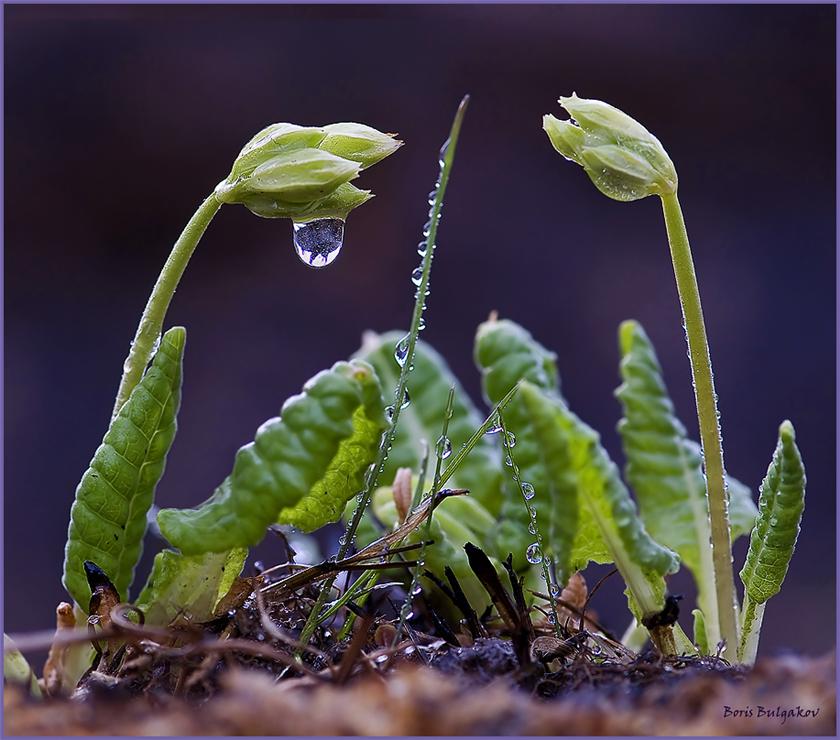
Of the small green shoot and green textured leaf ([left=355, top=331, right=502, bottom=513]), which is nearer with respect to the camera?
the small green shoot

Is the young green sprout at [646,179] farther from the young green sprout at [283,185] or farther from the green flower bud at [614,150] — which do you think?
the young green sprout at [283,185]

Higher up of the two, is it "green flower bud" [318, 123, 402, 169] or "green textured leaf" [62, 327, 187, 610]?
"green flower bud" [318, 123, 402, 169]

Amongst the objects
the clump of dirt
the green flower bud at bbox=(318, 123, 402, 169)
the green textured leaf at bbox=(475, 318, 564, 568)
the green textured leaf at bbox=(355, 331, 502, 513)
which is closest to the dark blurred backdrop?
the green textured leaf at bbox=(355, 331, 502, 513)

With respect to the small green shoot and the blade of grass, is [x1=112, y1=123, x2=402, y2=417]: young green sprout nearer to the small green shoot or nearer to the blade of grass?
the blade of grass

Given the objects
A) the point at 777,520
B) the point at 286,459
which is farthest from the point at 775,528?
the point at 286,459

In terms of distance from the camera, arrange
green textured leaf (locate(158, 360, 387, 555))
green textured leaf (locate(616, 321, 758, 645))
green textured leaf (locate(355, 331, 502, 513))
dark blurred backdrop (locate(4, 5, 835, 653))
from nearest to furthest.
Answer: green textured leaf (locate(158, 360, 387, 555)) < green textured leaf (locate(616, 321, 758, 645)) < green textured leaf (locate(355, 331, 502, 513)) < dark blurred backdrop (locate(4, 5, 835, 653))

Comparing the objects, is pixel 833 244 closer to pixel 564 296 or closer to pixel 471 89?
pixel 564 296

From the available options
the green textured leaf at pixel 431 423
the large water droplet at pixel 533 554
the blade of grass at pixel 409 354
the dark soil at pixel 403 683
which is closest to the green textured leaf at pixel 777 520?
the dark soil at pixel 403 683
